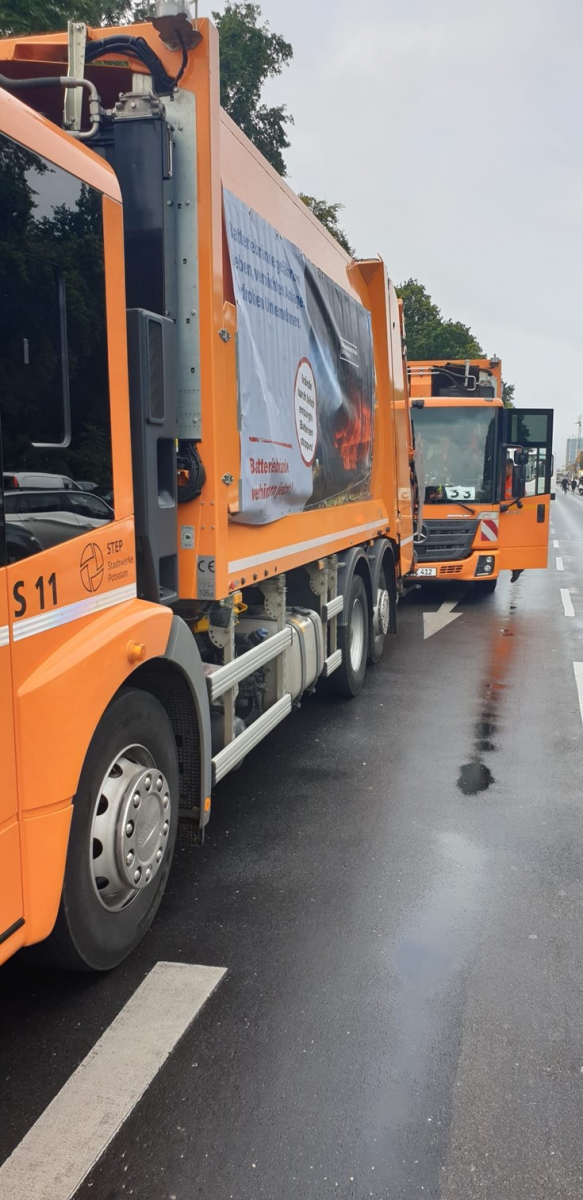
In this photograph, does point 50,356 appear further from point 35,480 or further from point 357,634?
point 357,634

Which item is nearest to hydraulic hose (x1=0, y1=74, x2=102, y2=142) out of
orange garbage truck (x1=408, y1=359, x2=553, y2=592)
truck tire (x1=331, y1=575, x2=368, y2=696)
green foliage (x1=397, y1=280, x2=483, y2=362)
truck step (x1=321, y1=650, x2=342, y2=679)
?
truck step (x1=321, y1=650, x2=342, y2=679)

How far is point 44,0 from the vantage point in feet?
29.3

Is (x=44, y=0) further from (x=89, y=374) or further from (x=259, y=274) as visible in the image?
(x=89, y=374)

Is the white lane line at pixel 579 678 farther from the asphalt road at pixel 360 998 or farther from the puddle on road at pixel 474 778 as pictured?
the puddle on road at pixel 474 778

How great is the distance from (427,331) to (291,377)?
4109 cm

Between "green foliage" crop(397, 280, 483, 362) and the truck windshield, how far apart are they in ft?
103

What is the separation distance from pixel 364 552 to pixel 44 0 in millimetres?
6439

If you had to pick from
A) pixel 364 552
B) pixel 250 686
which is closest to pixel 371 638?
pixel 364 552

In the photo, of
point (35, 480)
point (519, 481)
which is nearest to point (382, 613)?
point (519, 481)

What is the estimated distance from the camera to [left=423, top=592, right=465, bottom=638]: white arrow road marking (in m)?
10.9

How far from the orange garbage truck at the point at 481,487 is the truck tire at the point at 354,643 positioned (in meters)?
4.75

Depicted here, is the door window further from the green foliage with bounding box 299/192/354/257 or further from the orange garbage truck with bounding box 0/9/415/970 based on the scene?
the green foliage with bounding box 299/192/354/257

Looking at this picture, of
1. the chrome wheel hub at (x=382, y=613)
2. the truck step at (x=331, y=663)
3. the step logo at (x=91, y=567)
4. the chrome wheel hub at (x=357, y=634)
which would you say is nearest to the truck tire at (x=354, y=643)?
the chrome wheel hub at (x=357, y=634)

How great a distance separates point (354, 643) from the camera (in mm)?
7480
